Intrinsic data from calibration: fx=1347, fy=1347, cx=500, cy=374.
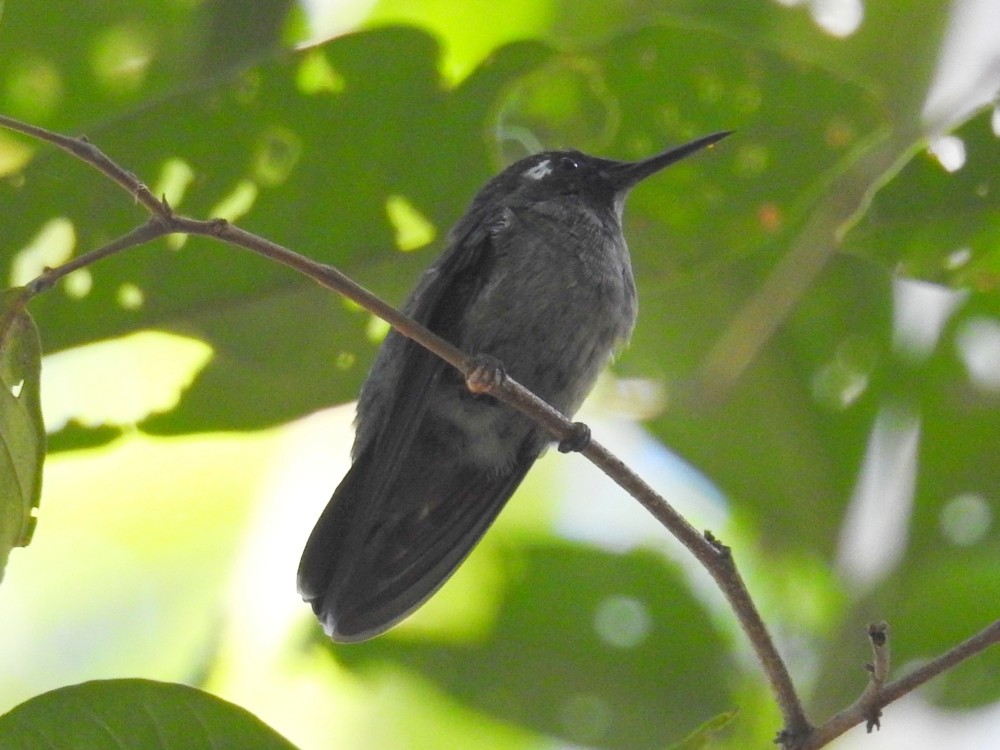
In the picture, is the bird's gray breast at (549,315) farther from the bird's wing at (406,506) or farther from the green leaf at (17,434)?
the green leaf at (17,434)

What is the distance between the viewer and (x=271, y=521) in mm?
4391

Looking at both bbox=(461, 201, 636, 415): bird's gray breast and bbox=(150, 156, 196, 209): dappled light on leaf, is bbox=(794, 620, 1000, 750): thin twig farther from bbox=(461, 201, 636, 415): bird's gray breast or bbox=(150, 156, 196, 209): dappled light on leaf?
bbox=(150, 156, 196, 209): dappled light on leaf

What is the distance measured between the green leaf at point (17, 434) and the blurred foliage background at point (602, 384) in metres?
0.87

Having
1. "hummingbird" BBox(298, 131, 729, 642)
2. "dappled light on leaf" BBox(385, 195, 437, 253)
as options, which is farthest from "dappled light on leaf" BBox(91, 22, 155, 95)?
"hummingbird" BBox(298, 131, 729, 642)

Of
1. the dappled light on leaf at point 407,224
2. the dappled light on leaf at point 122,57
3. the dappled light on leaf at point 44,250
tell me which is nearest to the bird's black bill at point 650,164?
the dappled light on leaf at point 407,224

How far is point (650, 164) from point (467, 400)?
0.80m

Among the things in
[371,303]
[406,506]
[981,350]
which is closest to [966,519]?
[981,350]

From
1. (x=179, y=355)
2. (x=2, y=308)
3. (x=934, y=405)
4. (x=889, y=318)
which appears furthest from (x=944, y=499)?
(x=2, y=308)

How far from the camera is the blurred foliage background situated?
3.25 meters

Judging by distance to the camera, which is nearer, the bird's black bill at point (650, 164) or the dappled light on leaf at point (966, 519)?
the bird's black bill at point (650, 164)

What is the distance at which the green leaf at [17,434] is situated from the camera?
2266 millimetres

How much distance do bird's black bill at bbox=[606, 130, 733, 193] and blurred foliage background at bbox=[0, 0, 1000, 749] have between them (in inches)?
3.2

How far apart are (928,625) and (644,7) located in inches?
74.5

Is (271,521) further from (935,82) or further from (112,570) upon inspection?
(935,82)
